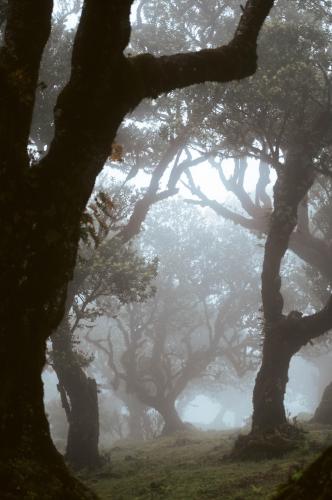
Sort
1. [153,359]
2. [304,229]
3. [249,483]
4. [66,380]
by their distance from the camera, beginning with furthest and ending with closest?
[153,359] → [304,229] → [66,380] → [249,483]

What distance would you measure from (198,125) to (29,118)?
14.8 metres

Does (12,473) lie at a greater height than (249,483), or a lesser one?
greater

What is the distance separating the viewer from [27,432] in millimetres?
4727

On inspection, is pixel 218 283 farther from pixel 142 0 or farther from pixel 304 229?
pixel 142 0

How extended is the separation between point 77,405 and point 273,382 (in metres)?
7.37

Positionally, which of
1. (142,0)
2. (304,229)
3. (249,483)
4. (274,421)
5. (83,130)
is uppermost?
(142,0)

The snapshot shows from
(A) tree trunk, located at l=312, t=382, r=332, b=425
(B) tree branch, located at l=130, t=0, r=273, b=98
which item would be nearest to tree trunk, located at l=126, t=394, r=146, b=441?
(A) tree trunk, located at l=312, t=382, r=332, b=425

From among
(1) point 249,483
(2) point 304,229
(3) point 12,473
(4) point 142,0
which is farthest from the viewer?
(4) point 142,0

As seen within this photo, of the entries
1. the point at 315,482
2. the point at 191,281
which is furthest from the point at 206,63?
the point at 191,281

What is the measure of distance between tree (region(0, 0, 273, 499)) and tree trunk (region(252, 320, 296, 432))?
11.1 m

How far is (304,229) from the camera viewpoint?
23141mm

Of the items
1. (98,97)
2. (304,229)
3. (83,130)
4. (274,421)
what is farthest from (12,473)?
(304,229)

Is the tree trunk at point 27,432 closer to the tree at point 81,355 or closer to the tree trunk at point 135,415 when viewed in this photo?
the tree at point 81,355

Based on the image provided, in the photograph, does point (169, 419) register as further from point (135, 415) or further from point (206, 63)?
point (206, 63)
